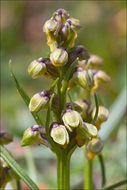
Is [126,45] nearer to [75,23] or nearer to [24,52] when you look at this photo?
[24,52]

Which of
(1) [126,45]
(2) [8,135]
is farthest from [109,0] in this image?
(2) [8,135]

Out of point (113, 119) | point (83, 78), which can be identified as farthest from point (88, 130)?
point (113, 119)

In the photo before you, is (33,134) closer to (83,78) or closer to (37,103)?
(37,103)

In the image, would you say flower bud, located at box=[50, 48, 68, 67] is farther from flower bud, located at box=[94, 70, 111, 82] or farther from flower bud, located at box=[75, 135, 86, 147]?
flower bud, located at box=[94, 70, 111, 82]

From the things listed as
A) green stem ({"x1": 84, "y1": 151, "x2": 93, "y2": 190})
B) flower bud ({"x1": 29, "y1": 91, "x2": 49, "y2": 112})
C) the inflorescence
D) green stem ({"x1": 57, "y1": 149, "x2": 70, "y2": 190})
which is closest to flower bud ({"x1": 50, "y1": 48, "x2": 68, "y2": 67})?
the inflorescence

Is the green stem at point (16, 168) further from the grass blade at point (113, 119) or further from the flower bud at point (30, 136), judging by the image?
the grass blade at point (113, 119)

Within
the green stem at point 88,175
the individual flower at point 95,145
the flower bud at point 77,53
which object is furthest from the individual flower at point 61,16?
the green stem at point 88,175

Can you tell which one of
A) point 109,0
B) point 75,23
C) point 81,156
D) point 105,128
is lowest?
point 81,156
